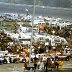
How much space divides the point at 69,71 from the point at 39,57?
209 centimetres

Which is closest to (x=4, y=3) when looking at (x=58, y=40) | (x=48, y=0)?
(x=48, y=0)

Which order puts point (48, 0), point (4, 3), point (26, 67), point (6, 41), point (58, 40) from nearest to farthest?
point (26, 67) → point (6, 41) → point (58, 40) → point (48, 0) → point (4, 3)

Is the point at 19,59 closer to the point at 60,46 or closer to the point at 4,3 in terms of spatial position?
the point at 60,46

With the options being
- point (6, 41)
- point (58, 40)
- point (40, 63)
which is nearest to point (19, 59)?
point (40, 63)

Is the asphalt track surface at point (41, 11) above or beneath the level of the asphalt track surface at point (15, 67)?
above

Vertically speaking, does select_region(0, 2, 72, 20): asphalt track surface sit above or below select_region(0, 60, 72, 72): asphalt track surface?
above

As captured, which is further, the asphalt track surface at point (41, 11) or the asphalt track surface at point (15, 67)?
the asphalt track surface at point (41, 11)

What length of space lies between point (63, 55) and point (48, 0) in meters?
70.5

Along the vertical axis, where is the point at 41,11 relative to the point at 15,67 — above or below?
above

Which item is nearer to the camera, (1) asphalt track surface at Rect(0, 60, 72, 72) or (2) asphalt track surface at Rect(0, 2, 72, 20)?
(1) asphalt track surface at Rect(0, 60, 72, 72)

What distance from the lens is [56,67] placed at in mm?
13641

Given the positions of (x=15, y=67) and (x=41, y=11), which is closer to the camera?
(x=15, y=67)

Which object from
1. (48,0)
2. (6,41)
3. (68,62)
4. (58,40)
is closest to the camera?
(68,62)

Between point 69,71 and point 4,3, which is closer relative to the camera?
point 69,71
